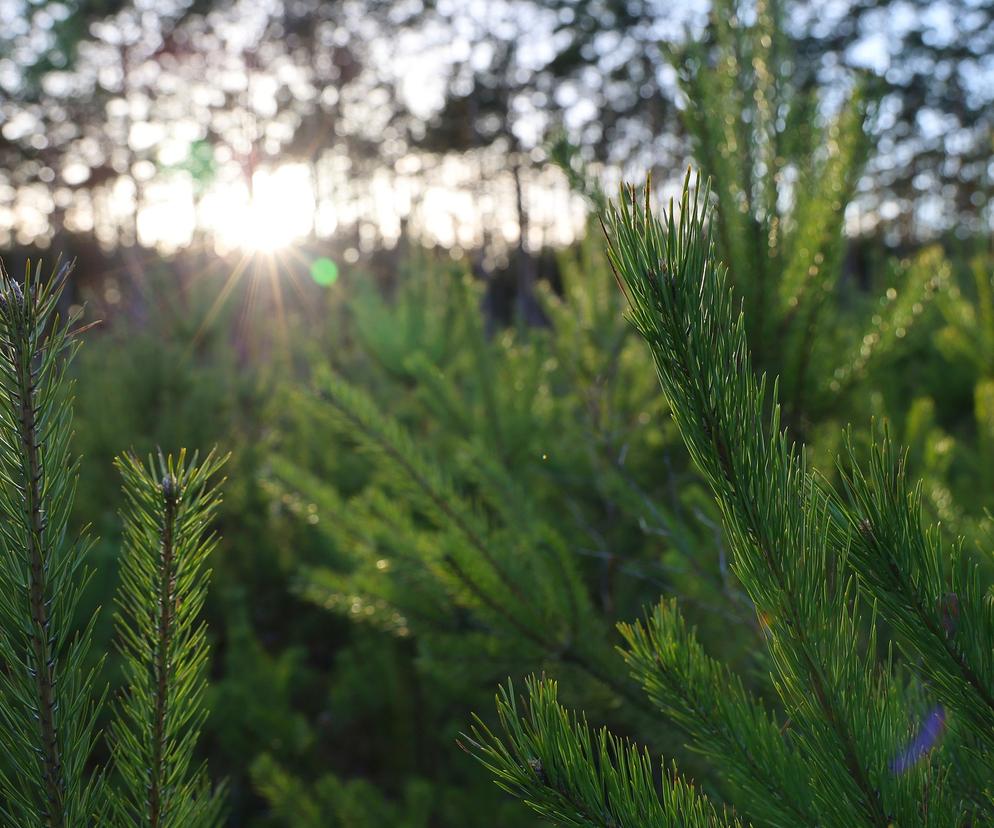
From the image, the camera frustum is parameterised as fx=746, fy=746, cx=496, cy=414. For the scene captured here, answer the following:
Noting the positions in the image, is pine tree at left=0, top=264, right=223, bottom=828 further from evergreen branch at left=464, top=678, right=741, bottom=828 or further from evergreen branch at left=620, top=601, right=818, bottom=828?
evergreen branch at left=620, top=601, right=818, bottom=828

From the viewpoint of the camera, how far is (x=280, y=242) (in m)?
14.0

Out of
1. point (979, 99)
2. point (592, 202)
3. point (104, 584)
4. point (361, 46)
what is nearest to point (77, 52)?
point (361, 46)

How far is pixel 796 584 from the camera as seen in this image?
591 millimetres

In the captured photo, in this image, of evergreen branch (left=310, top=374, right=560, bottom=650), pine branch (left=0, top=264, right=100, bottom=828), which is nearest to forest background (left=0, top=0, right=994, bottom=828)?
evergreen branch (left=310, top=374, right=560, bottom=650)

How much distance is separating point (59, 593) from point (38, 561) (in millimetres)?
44

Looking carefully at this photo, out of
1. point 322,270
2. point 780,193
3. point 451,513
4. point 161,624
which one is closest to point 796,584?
point 161,624

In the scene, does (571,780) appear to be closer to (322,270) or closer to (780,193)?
(780,193)

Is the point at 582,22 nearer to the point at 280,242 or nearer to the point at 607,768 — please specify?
the point at 280,242

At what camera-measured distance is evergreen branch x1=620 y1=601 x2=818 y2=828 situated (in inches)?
27.7

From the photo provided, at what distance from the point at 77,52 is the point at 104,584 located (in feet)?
57.9

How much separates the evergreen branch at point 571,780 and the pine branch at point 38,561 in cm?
38

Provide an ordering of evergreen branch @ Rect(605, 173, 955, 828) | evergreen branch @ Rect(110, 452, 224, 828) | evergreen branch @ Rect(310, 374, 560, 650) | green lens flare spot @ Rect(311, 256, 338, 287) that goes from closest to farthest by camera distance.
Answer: evergreen branch @ Rect(605, 173, 955, 828), evergreen branch @ Rect(110, 452, 224, 828), evergreen branch @ Rect(310, 374, 560, 650), green lens flare spot @ Rect(311, 256, 338, 287)

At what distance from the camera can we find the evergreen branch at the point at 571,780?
63 centimetres

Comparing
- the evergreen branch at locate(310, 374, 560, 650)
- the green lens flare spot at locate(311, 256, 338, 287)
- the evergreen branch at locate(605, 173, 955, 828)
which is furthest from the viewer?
the green lens flare spot at locate(311, 256, 338, 287)
